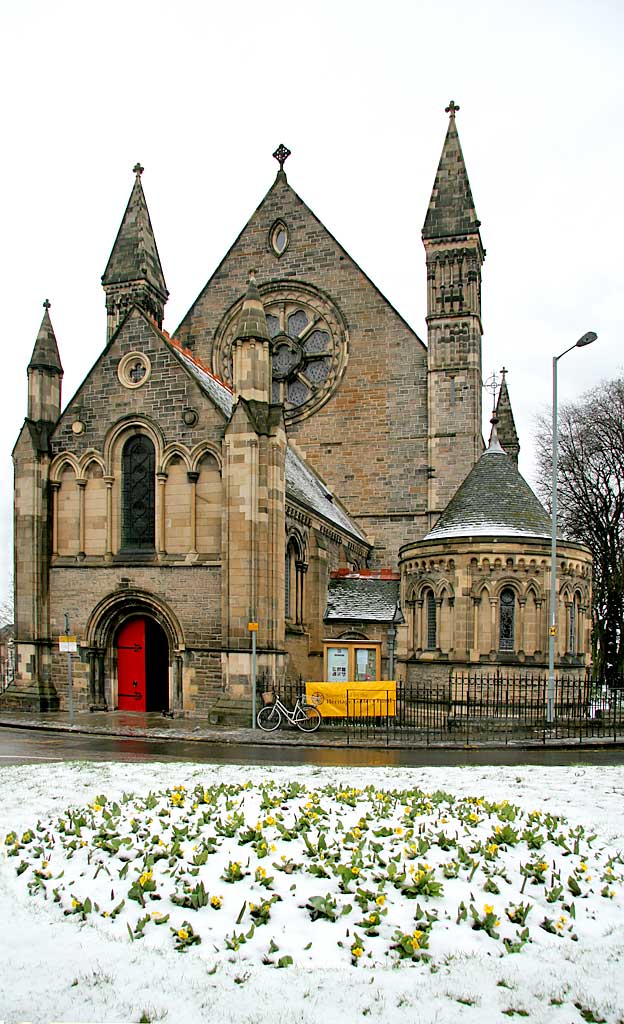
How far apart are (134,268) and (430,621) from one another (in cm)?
1957

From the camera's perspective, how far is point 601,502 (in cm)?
4584

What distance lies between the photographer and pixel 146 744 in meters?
19.9

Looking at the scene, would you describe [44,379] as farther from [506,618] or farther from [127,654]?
[506,618]

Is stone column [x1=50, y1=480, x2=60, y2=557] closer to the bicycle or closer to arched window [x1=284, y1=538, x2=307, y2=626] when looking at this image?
arched window [x1=284, y1=538, x2=307, y2=626]

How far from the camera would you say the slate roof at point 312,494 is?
29.0 m

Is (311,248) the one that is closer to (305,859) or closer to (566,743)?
(566,743)

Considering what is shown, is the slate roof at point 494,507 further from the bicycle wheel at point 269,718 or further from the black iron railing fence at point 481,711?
the bicycle wheel at point 269,718

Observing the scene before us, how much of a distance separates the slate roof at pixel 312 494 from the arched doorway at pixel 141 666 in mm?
5879

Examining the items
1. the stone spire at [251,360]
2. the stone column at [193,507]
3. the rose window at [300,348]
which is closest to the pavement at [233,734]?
the stone column at [193,507]

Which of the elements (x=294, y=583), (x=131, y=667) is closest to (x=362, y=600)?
(x=294, y=583)

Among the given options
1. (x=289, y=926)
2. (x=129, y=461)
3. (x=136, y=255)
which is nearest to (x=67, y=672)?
(x=129, y=461)

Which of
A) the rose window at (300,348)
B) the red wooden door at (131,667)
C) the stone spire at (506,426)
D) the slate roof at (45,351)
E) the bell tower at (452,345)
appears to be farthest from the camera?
→ the stone spire at (506,426)

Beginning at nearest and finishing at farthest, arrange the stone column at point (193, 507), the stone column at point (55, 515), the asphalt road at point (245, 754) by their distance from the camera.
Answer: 1. the asphalt road at point (245, 754)
2. the stone column at point (193, 507)
3. the stone column at point (55, 515)

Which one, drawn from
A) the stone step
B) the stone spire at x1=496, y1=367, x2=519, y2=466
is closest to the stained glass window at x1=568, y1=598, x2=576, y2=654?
the stone step
